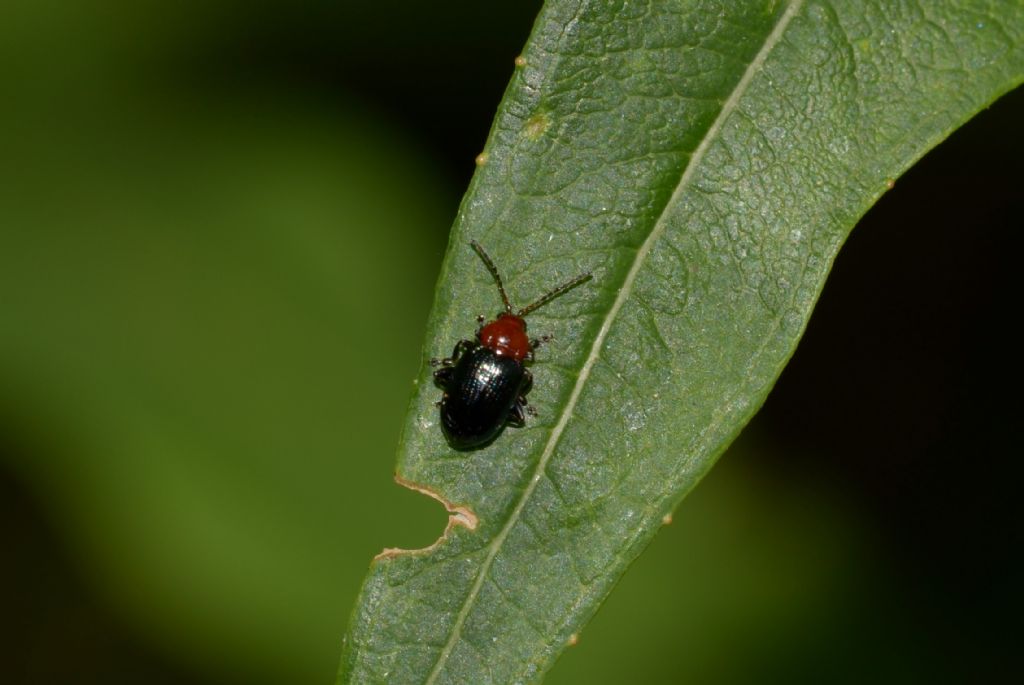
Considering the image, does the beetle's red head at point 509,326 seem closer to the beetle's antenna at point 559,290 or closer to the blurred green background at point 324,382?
the beetle's antenna at point 559,290

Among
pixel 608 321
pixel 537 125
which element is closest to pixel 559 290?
pixel 608 321

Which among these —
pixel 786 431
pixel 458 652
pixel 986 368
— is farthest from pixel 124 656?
pixel 986 368

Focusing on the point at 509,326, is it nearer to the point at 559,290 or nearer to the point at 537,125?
the point at 559,290

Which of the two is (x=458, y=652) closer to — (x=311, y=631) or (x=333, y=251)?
(x=311, y=631)

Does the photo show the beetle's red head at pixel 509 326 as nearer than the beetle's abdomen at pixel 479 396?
Yes

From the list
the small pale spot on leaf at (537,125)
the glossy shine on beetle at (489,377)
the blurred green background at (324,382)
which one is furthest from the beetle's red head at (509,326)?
the blurred green background at (324,382)

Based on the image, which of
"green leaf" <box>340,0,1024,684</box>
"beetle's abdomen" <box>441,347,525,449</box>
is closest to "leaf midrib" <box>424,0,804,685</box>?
"green leaf" <box>340,0,1024,684</box>
